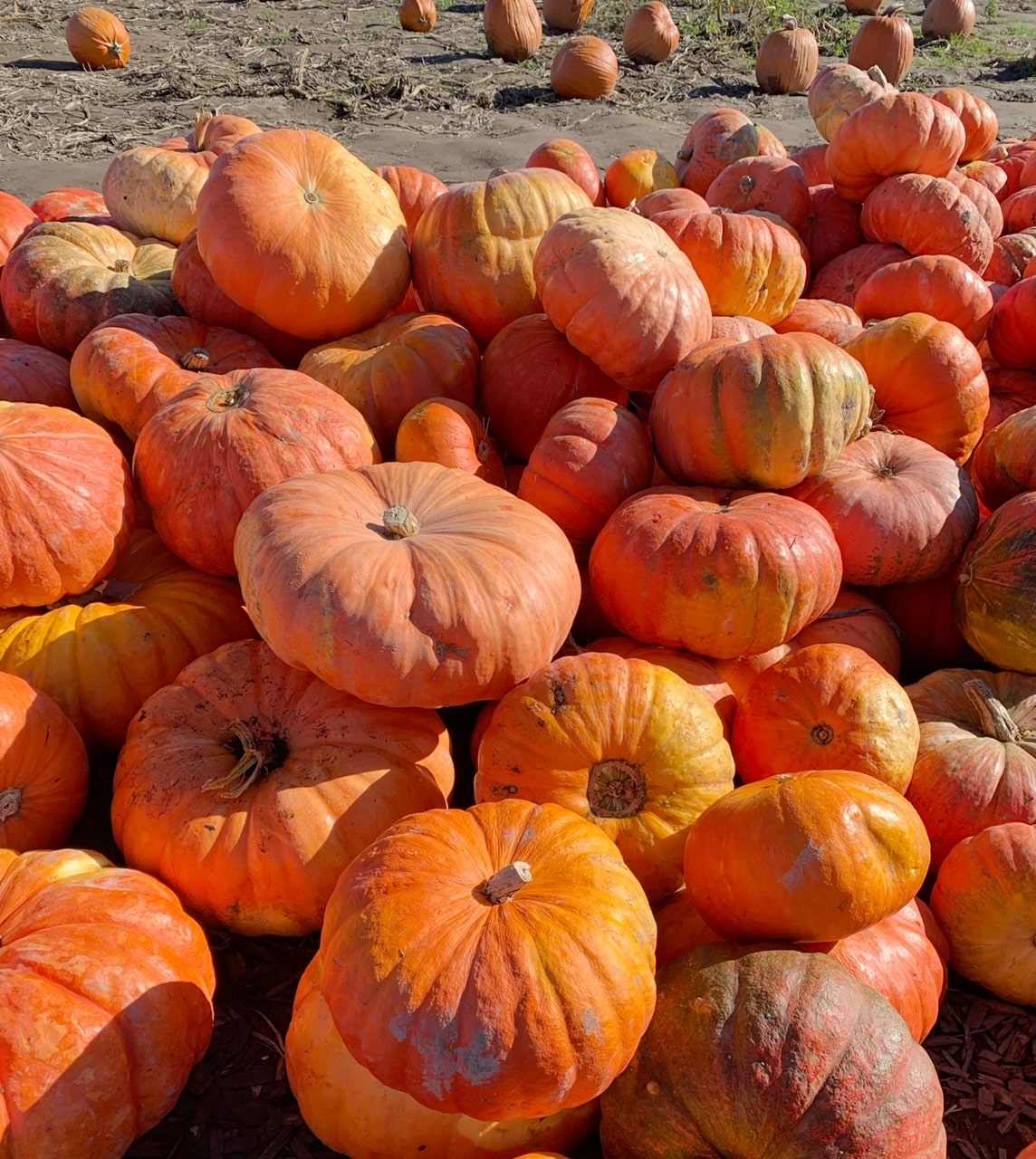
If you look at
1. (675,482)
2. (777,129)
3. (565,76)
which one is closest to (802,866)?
(675,482)

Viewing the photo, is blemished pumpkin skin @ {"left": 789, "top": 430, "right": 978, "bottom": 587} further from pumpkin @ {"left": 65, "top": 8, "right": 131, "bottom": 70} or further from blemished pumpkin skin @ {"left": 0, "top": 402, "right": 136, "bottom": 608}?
pumpkin @ {"left": 65, "top": 8, "right": 131, "bottom": 70}

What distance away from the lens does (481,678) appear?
2.53 metres

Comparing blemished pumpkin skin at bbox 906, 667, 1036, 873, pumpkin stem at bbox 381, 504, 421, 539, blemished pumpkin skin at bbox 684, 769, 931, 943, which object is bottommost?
blemished pumpkin skin at bbox 906, 667, 1036, 873

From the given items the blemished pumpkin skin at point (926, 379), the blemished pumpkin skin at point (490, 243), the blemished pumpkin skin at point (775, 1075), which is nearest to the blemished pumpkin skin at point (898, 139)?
the blemished pumpkin skin at point (926, 379)

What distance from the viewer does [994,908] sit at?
2488mm

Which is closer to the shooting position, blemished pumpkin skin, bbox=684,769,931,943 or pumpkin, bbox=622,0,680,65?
blemished pumpkin skin, bbox=684,769,931,943

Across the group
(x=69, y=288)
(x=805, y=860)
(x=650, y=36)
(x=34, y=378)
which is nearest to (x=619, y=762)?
(x=805, y=860)

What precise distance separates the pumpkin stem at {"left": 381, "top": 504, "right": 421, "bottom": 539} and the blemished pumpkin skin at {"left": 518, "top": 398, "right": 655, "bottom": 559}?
75 centimetres

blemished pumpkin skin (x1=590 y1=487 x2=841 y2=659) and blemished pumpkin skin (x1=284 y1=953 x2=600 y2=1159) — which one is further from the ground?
blemished pumpkin skin (x1=590 y1=487 x2=841 y2=659)

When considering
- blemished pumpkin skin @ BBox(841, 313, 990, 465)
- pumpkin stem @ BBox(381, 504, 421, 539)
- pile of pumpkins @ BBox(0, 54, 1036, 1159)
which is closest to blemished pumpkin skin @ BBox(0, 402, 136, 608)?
pile of pumpkins @ BBox(0, 54, 1036, 1159)

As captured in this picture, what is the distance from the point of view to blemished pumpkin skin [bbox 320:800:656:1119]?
180 centimetres

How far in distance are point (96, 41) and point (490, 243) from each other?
36.9ft

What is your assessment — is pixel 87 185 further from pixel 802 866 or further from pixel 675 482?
pixel 802 866

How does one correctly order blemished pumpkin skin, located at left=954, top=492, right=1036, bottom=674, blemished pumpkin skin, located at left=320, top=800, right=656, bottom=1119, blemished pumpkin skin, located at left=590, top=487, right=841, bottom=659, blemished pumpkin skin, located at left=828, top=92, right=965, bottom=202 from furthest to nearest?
blemished pumpkin skin, located at left=828, top=92, right=965, bottom=202, blemished pumpkin skin, located at left=954, top=492, right=1036, bottom=674, blemished pumpkin skin, located at left=590, top=487, right=841, bottom=659, blemished pumpkin skin, located at left=320, top=800, right=656, bottom=1119
